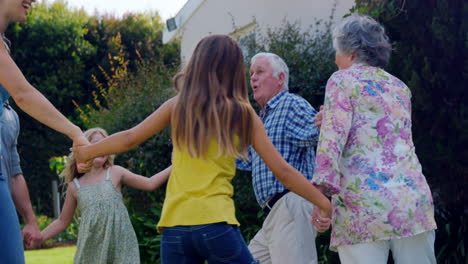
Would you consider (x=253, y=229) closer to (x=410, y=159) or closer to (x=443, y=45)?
(x=443, y=45)

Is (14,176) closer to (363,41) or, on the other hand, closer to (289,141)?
(289,141)

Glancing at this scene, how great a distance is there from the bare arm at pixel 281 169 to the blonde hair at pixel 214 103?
5cm

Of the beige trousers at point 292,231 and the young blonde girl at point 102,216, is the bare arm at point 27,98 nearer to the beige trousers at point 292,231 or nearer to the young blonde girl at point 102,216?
the beige trousers at point 292,231

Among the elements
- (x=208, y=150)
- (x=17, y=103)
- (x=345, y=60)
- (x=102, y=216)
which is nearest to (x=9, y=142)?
(x=17, y=103)

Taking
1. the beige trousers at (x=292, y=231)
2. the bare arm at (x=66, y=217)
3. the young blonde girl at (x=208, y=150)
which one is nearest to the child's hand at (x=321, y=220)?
the young blonde girl at (x=208, y=150)

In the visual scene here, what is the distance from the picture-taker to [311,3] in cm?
949

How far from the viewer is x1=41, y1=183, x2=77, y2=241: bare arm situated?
17.6 feet

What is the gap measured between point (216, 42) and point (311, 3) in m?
6.39

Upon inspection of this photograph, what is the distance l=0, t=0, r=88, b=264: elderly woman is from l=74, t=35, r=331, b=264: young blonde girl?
1.45ft

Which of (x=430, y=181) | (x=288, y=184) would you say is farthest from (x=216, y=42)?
(x=430, y=181)

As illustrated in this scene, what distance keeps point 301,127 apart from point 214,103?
59.9 inches

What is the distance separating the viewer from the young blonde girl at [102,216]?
18.2 feet

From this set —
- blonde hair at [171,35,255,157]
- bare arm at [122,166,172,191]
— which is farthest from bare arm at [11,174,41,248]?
bare arm at [122,166,172,191]

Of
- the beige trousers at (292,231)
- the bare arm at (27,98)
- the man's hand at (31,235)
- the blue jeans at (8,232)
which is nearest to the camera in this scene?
the blue jeans at (8,232)
